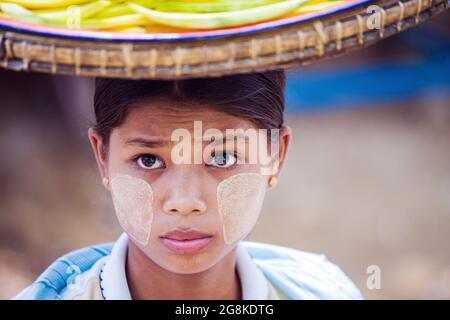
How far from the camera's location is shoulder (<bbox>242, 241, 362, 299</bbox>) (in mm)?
1392

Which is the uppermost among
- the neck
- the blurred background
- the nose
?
the blurred background

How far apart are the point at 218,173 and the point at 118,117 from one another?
0.18 meters

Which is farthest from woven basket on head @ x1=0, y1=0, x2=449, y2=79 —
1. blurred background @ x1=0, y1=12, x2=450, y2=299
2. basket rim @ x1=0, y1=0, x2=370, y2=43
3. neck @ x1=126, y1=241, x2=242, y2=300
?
blurred background @ x1=0, y1=12, x2=450, y2=299

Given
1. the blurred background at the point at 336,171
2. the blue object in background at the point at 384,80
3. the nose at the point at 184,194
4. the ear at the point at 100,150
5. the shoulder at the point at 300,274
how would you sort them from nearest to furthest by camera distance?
the nose at the point at 184,194 → the ear at the point at 100,150 → the shoulder at the point at 300,274 → the blurred background at the point at 336,171 → the blue object in background at the point at 384,80

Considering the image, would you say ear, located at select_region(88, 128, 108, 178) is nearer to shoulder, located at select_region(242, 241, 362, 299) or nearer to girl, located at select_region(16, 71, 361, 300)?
girl, located at select_region(16, 71, 361, 300)

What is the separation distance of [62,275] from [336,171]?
1.62 m

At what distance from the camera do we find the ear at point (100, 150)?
1.21 meters

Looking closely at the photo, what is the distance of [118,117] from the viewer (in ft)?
3.78

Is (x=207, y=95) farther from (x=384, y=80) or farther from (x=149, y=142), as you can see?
(x=384, y=80)

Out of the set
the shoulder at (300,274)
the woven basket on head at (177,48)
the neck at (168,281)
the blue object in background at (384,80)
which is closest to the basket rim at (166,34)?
the woven basket on head at (177,48)

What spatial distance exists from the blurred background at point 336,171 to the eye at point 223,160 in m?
0.99

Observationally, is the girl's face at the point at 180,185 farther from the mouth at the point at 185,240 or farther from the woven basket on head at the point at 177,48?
the woven basket on head at the point at 177,48

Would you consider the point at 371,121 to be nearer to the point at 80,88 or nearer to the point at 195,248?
the point at 80,88

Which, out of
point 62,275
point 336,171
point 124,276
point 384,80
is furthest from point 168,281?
point 384,80
